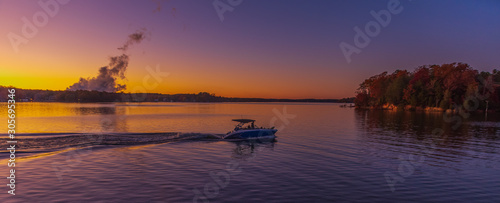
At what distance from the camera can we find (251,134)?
3956 cm

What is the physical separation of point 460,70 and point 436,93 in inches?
529

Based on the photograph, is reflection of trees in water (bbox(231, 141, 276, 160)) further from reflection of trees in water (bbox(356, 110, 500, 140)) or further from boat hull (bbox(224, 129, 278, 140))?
reflection of trees in water (bbox(356, 110, 500, 140))

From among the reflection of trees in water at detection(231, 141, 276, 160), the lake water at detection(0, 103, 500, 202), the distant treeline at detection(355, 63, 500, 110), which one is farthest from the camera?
the distant treeline at detection(355, 63, 500, 110)

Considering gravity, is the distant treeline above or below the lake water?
above

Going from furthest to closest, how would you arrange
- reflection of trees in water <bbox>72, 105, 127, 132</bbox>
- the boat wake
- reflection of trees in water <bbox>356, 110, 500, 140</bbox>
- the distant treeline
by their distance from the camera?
the distant treeline
reflection of trees in water <bbox>72, 105, 127, 132</bbox>
reflection of trees in water <bbox>356, 110, 500, 140</bbox>
the boat wake

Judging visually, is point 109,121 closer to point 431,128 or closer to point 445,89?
point 431,128

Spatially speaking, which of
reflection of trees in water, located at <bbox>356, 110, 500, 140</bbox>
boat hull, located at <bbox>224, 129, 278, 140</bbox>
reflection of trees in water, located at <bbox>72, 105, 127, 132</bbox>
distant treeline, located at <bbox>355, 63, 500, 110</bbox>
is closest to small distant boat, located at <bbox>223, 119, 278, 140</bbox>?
boat hull, located at <bbox>224, 129, 278, 140</bbox>

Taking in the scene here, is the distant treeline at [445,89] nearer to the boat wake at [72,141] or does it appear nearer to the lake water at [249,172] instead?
the lake water at [249,172]

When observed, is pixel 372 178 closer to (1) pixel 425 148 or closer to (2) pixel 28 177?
(1) pixel 425 148

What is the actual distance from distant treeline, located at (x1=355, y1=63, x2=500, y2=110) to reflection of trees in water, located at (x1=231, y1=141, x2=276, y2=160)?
12237cm

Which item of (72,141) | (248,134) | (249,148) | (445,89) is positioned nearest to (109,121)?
(72,141)

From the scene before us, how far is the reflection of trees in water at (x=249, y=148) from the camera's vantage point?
2848 centimetres

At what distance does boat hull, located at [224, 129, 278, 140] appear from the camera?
3888cm

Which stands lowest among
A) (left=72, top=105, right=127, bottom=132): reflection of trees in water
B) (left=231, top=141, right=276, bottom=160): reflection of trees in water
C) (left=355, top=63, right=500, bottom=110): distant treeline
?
(left=231, top=141, right=276, bottom=160): reflection of trees in water
